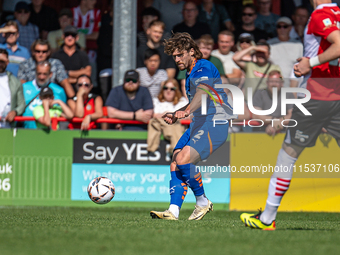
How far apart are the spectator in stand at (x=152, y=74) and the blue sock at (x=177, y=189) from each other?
13.6 ft

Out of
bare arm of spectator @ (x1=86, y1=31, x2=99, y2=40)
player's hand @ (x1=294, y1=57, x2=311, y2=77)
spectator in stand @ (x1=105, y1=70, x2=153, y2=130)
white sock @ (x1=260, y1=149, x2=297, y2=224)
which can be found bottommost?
white sock @ (x1=260, y1=149, x2=297, y2=224)

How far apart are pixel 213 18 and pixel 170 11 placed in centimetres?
99

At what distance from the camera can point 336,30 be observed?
5574mm

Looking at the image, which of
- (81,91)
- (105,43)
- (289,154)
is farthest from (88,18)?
(289,154)

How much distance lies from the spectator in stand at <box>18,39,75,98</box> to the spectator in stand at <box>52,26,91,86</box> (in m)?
0.35

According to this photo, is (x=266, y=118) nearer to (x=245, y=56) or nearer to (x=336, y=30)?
(x=245, y=56)

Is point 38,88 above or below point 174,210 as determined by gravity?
above

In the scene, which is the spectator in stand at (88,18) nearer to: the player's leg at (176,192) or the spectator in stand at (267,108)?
the spectator in stand at (267,108)

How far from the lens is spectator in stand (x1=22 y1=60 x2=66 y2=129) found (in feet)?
34.9

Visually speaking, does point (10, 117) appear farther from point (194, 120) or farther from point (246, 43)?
point (246, 43)

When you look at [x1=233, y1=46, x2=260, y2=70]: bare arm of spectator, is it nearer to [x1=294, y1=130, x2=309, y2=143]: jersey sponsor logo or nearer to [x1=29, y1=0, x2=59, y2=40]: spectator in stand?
[x1=29, y1=0, x2=59, y2=40]: spectator in stand

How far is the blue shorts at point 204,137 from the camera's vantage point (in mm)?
6969

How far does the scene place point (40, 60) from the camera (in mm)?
11086

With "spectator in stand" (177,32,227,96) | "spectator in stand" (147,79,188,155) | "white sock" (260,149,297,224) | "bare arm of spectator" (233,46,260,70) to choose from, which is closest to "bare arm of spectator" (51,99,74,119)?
"spectator in stand" (147,79,188,155)
